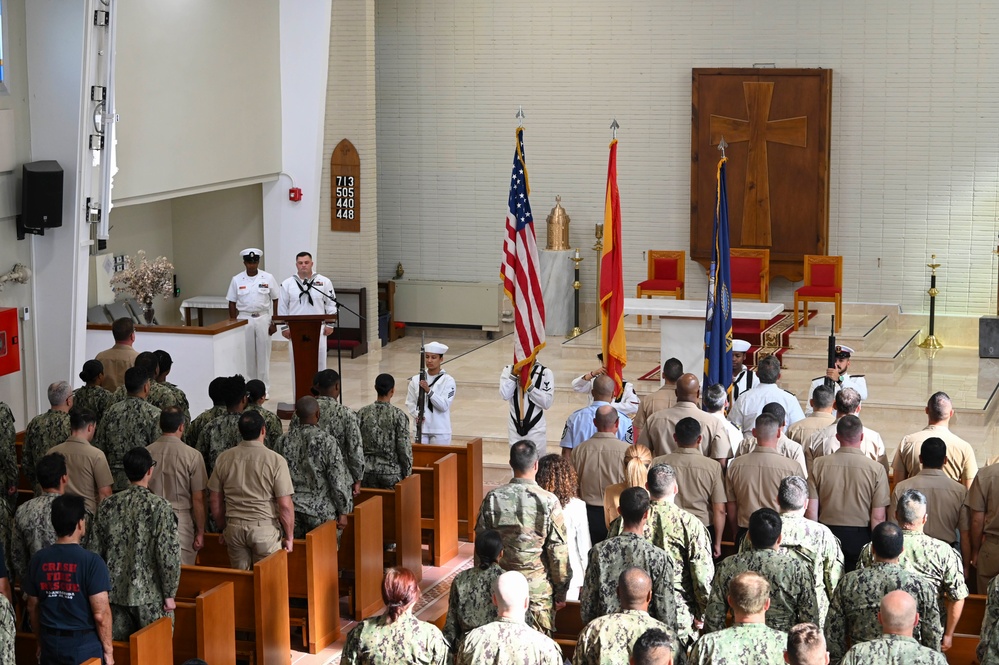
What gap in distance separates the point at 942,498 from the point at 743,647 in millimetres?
2442

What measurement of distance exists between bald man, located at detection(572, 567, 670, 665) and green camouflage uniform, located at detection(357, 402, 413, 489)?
3581mm

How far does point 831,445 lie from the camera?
25.2 ft

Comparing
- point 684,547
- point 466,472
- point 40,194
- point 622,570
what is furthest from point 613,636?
point 40,194

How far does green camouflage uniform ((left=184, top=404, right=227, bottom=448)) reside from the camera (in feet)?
26.6

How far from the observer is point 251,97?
1480 centimetres

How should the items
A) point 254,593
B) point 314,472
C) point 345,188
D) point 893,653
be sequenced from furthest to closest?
point 345,188 < point 314,472 < point 254,593 < point 893,653

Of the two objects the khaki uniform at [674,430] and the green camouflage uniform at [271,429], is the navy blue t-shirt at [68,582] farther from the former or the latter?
the khaki uniform at [674,430]

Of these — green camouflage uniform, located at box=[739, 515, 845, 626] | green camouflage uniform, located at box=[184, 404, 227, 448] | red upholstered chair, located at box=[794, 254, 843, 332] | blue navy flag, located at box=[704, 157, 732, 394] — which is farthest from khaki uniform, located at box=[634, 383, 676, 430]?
red upholstered chair, located at box=[794, 254, 843, 332]

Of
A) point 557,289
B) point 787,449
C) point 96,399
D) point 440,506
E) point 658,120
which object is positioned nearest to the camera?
point 787,449

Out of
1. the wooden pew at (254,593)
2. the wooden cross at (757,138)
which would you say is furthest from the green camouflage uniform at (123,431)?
the wooden cross at (757,138)

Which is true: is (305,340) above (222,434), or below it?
above

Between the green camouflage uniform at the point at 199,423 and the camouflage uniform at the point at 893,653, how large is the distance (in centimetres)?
459

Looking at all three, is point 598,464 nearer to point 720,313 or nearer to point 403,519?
point 403,519

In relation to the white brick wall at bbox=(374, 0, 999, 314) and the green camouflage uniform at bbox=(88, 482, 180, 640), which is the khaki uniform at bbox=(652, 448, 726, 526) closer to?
the green camouflage uniform at bbox=(88, 482, 180, 640)
